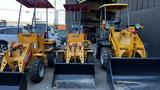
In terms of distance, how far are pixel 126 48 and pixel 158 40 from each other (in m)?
2.25

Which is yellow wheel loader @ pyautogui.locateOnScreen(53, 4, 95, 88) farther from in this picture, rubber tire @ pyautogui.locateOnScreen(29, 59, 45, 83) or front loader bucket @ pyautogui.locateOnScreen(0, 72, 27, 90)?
front loader bucket @ pyautogui.locateOnScreen(0, 72, 27, 90)

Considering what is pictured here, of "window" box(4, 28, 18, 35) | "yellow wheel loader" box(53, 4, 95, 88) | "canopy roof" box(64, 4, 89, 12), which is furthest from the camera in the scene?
"window" box(4, 28, 18, 35)

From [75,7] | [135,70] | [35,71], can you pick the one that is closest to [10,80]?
[35,71]

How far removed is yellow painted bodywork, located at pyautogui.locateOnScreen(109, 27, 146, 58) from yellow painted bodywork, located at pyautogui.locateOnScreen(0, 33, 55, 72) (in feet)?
7.61

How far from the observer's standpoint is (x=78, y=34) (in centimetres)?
1106

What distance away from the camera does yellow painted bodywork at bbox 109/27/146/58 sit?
1045 centimetres

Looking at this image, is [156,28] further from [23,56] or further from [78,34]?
[23,56]

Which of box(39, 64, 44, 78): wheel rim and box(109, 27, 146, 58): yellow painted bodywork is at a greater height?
box(109, 27, 146, 58): yellow painted bodywork

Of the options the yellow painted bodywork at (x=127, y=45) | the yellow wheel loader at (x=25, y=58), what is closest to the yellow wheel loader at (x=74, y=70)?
the yellow wheel loader at (x=25, y=58)

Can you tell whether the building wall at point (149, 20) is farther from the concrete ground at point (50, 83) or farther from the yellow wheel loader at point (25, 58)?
the yellow wheel loader at point (25, 58)

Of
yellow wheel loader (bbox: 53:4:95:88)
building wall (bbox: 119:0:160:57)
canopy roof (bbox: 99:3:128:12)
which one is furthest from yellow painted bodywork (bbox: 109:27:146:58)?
building wall (bbox: 119:0:160:57)

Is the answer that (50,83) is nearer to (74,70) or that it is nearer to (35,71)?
(35,71)

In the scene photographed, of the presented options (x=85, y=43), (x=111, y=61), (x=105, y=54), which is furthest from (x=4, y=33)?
(x=111, y=61)

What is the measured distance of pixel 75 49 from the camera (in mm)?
10656
